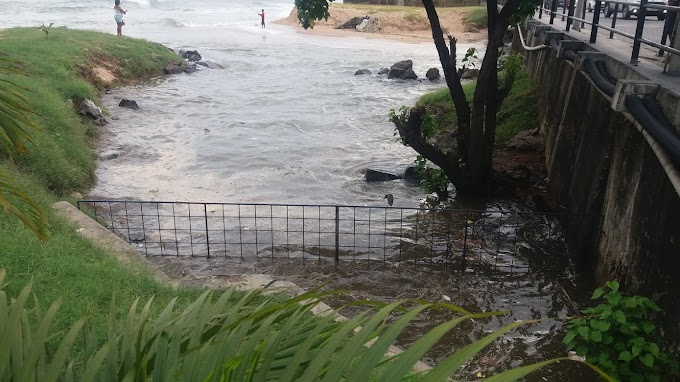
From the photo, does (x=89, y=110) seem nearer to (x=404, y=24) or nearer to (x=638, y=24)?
(x=638, y=24)

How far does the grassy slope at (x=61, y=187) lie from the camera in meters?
4.79

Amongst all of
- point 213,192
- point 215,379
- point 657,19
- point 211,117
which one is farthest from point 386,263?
point 657,19

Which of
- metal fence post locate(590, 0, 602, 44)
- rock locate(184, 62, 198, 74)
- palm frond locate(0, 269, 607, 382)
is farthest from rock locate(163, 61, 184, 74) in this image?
palm frond locate(0, 269, 607, 382)

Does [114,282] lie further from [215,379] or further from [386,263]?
[215,379]

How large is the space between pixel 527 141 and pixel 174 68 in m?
15.4

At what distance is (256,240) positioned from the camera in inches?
307

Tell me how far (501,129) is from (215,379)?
1219 cm

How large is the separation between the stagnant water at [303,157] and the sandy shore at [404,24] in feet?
21.2

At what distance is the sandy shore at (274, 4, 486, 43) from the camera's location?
39.8 meters

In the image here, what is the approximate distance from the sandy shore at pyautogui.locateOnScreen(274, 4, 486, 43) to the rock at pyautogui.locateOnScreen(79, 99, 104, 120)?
26.8m

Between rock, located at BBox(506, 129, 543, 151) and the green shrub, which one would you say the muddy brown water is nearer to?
the green shrub

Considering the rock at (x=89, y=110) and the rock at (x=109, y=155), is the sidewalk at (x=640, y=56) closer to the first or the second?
the rock at (x=109, y=155)

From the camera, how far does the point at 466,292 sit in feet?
21.9

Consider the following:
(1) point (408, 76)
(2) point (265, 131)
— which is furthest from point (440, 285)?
(1) point (408, 76)
